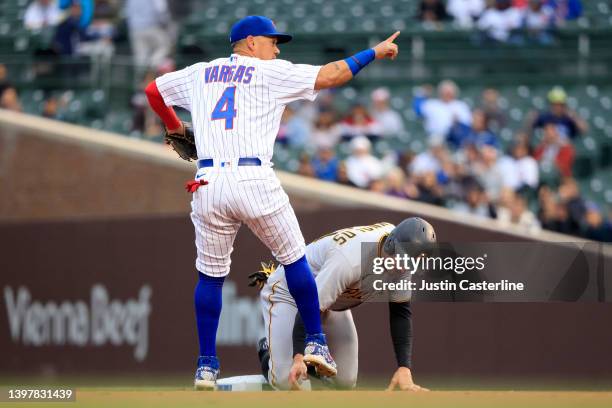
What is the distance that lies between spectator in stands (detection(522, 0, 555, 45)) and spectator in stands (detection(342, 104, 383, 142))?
7.59 feet

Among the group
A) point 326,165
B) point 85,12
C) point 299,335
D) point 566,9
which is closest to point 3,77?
point 85,12

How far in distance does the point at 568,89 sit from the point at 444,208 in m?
3.19

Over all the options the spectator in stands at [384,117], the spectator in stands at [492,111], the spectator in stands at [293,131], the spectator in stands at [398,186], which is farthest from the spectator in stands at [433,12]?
the spectator in stands at [398,186]

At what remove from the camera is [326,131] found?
1248cm

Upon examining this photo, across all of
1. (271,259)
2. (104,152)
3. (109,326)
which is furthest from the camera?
(104,152)

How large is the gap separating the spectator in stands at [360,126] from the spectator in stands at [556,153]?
1.70 meters

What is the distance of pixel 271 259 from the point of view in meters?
10.5

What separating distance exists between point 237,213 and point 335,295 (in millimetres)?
960

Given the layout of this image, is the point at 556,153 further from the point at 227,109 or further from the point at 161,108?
the point at 227,109

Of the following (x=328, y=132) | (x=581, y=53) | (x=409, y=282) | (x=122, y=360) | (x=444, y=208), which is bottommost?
(x=122, y=360)

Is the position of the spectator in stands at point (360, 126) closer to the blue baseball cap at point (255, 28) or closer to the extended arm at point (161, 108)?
the extended arm at point (161, 108)

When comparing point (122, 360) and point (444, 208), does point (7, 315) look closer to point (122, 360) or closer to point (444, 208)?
point (122, 360)

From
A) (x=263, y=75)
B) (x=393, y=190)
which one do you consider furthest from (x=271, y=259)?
(x=263, y=75)

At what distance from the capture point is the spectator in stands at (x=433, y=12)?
14.1m
